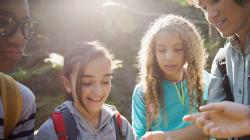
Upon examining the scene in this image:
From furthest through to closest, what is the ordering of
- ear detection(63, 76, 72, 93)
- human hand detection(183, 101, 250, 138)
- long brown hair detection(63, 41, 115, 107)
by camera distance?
ear detection(63, 76, 72, 93) < long brown hair detection(63, 41, 115, 107) < human hand detection(183, 101, 250, 138)

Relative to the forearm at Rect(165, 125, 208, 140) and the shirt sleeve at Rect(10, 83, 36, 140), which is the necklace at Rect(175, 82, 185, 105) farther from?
the shirt sleeve at Rect(10, 83, 36, 140)

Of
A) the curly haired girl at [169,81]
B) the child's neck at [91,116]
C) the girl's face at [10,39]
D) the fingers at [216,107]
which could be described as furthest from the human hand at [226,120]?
the curly haired girl at [169,81]

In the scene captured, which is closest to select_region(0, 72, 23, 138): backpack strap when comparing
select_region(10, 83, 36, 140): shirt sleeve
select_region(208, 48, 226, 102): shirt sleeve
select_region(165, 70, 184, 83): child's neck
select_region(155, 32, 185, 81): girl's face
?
select_region(10, 83, 36, 140): shirt sleeve

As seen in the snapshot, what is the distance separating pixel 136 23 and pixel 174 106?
11189 millimetres

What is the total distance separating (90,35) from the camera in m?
12.2

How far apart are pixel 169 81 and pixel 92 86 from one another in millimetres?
1116

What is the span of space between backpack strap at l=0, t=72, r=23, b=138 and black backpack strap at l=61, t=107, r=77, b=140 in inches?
16.6

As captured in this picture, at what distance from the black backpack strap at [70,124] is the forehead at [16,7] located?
0.86 metres

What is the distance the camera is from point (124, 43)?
1305 centimetres

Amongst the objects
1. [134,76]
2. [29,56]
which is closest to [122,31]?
[134,76]

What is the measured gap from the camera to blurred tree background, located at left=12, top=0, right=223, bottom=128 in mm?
8883

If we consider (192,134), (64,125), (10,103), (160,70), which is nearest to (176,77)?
(160,70)

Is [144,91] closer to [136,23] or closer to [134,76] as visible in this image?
[134,76]

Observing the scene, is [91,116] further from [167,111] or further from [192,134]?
[167,111]
